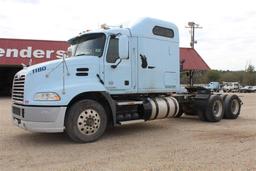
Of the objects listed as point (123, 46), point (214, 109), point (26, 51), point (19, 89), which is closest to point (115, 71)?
point (123, 46)

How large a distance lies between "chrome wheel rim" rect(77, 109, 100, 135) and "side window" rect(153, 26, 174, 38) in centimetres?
350

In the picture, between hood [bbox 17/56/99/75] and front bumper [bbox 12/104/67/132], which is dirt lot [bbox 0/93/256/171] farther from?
hood [bbox 17/56/99/75]

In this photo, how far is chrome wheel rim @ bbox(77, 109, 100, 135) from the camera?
903cm

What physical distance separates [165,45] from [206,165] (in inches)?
218

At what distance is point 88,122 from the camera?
30.2ft

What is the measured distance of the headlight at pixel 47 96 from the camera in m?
8.57

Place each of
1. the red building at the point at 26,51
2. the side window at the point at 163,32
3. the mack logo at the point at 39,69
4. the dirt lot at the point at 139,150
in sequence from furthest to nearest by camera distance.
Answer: the red building at the point at 26,51, the side window at the point at 163,32, the mack logo at the point at 39,69, the dirt lot at the point at 139,150

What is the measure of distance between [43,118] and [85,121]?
1.11 meters

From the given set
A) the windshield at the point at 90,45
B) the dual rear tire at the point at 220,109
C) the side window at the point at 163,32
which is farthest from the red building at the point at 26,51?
the windshield at the point at 90,45

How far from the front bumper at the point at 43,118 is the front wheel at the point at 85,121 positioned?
29 centimetres

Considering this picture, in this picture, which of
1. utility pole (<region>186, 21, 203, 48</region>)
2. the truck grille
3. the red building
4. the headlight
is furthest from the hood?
utility pole (<region>186, 21, 203, 48</region>)

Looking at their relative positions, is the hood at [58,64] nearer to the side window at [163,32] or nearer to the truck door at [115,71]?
the truck door at [115,71]

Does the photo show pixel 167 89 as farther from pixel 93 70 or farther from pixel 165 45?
pixel 93 70

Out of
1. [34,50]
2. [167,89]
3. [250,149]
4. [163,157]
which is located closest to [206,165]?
[163,157]
